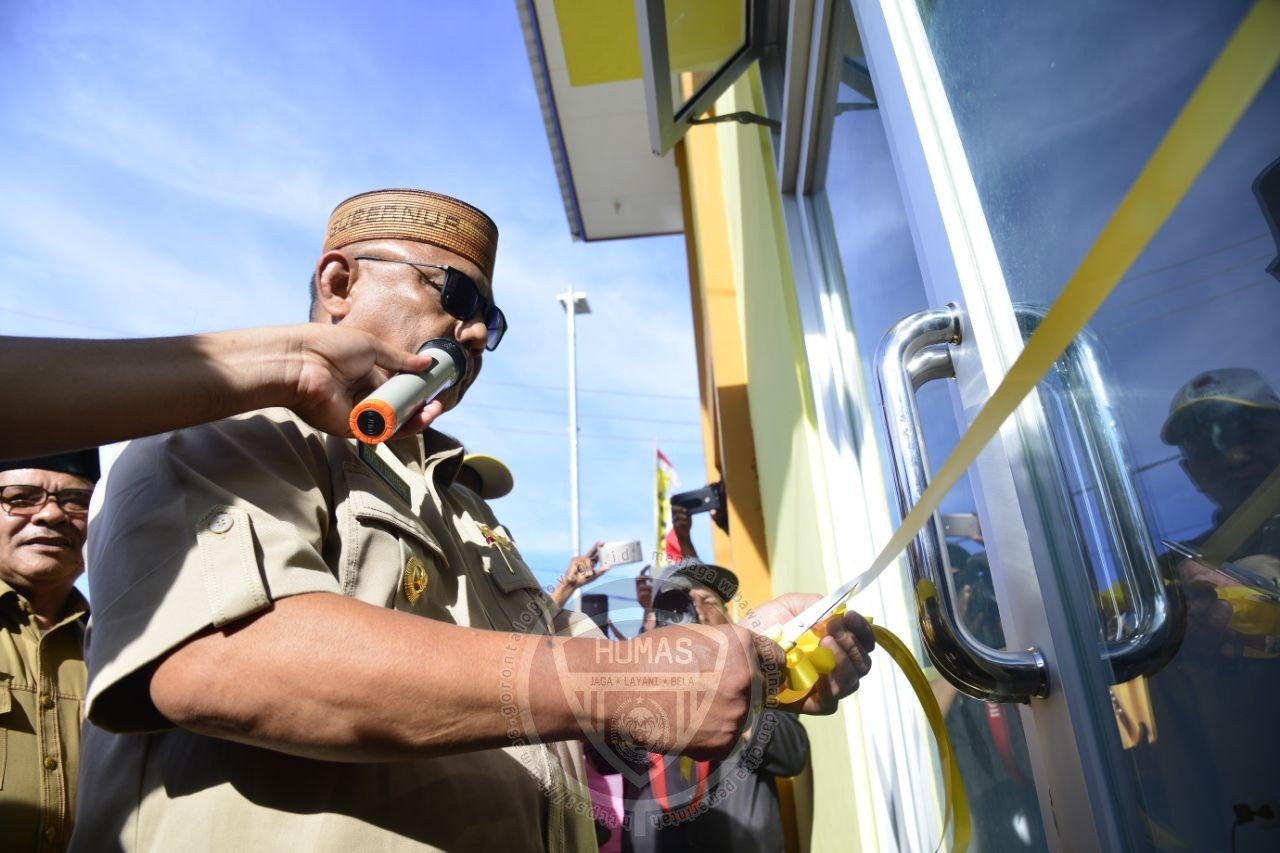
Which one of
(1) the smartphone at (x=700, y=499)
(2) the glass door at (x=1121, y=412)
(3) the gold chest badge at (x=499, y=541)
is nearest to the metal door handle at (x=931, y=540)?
(2) the glass door at (x=1121, y=412)

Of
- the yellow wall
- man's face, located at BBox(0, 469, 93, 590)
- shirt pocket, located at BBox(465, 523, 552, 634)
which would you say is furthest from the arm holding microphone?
man's face, located at BBox(0, 469, 93, 590)

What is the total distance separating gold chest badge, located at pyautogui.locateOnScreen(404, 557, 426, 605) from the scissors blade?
54 cm

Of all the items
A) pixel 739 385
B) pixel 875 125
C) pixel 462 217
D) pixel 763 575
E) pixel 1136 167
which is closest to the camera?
pixel 1136 167

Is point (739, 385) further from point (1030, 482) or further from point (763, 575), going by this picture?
point (1030, 482)

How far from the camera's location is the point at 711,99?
98.7 inches

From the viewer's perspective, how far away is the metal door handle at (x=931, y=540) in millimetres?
882

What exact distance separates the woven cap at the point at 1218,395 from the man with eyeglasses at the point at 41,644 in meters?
2.60

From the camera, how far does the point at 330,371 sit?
3.80ft

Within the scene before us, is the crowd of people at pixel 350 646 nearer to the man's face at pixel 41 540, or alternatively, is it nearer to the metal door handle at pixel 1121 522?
the metal door handle at pixel 1121 522

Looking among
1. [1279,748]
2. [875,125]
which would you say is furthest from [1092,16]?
[875,125]

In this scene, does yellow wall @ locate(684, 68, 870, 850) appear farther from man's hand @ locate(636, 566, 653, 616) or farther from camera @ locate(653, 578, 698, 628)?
man's hand @ locate(636, 566, 653, 616)

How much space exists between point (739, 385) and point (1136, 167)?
4.64 metres

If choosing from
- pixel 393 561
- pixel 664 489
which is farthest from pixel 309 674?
pixel 664 489

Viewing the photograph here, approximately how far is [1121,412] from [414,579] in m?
0.96
